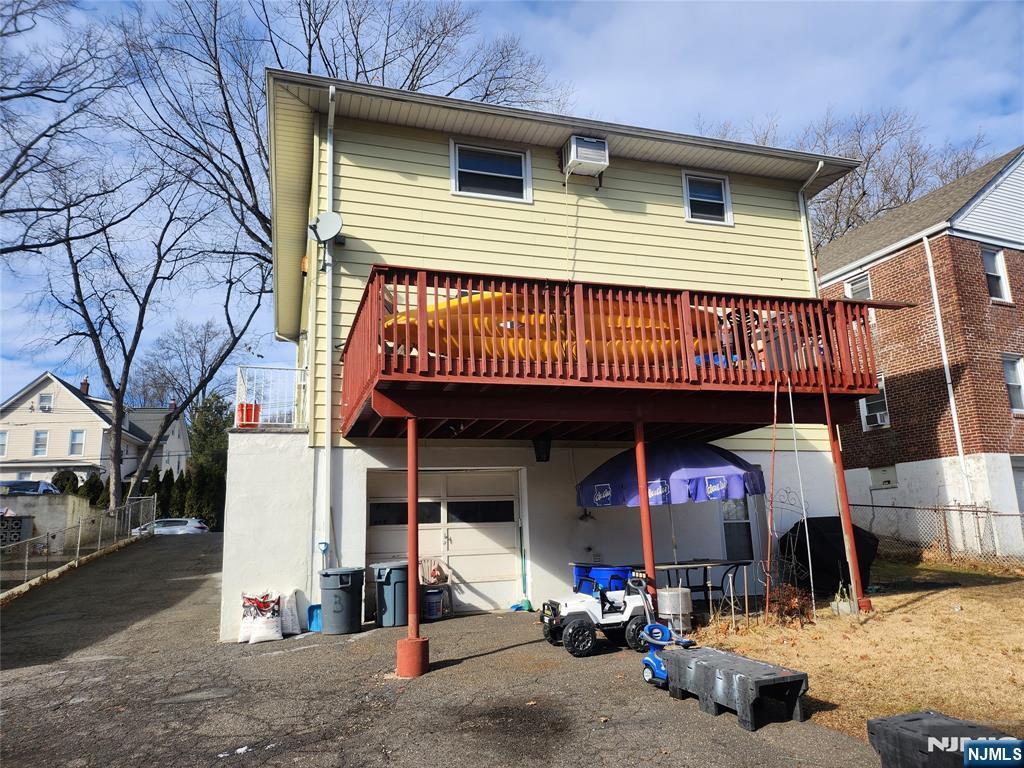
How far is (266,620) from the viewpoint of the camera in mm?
8633

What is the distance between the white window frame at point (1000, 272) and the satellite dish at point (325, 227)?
16.1m

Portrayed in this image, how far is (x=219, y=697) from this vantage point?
20.1 ft

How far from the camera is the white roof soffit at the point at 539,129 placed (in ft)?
33.1

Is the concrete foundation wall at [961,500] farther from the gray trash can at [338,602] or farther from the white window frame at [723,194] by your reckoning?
the gray trash can at [338,602]

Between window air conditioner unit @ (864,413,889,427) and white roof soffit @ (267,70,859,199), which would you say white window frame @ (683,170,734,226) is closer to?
white roof soffit @ (267,70,859,199)

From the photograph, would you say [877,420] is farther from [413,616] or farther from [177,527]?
[177,527]

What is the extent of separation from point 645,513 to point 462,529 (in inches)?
144

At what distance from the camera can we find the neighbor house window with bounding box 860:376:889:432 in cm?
1769

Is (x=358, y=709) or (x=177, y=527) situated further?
(x=177, y=527)

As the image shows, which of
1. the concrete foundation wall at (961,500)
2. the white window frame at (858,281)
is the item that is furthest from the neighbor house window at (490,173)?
the concrete foundation wall at (961,500)

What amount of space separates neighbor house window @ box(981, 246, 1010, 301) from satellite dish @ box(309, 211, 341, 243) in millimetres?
16211

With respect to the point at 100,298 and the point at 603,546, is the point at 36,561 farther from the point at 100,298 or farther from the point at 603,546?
the point at 100,298

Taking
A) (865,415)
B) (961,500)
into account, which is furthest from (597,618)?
(865,415)

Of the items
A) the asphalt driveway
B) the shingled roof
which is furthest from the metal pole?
the shingled roof
